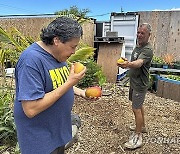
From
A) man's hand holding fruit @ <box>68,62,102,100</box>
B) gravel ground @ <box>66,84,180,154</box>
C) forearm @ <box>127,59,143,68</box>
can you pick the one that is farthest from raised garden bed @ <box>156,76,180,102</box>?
man's hand holding fruit @ <box>68,62,102,100</box>

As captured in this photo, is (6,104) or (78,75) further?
(6,104)

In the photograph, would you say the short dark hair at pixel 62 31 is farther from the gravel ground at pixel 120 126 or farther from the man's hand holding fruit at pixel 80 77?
the gravel ground at pixel 120 126

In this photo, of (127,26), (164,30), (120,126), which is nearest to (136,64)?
(120,126)

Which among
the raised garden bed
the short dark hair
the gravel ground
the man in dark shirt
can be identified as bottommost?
the gravel ground

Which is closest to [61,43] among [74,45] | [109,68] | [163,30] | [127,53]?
[74,45]

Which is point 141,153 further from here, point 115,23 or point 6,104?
point 115,23

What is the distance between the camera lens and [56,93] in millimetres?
1597

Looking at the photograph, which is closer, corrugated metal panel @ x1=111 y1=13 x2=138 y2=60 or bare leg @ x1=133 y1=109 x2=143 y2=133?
bare leg @ x1=133 y1=109 x2=143 y2=133

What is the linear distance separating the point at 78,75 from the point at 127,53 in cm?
720

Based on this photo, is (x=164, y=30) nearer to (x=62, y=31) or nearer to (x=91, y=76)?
(x=91, y=76)

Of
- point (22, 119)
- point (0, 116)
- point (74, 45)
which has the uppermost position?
point (74, 45)

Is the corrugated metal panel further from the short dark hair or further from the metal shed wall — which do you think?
the short dark hair

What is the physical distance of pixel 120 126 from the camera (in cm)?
442

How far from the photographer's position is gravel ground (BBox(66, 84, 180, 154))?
3.61m
